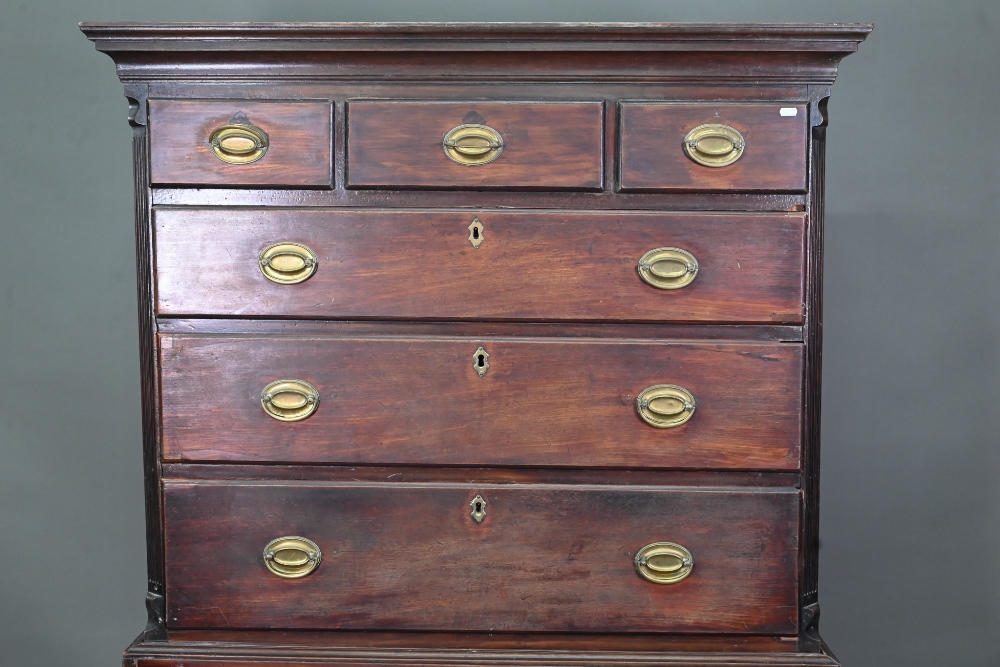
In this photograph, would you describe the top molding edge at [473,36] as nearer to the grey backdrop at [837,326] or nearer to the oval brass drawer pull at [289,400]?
the oval brass drawer pull at [289,400]

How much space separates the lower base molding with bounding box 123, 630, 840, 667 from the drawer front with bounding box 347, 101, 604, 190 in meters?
0.92

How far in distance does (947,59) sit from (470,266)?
171 centimetres

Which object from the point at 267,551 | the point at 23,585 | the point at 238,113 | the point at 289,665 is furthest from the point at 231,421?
the point at 23,585

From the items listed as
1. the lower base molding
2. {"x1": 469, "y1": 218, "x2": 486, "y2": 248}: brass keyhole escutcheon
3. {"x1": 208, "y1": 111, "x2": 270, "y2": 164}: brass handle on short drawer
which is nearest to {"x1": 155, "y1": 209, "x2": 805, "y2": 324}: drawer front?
{"x1": 469, "y1": 218, "x2": 486, "y2": 248}: brass keyhole escutcheon

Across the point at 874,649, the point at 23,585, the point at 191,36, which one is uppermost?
the point at 191,36

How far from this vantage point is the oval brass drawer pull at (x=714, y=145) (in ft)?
5.41

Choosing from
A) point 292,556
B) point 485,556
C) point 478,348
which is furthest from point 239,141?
point 485,556

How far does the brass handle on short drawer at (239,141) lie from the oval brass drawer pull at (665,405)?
0.90m

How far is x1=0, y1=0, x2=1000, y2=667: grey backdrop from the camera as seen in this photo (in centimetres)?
248

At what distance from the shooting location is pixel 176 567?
1.73 metres

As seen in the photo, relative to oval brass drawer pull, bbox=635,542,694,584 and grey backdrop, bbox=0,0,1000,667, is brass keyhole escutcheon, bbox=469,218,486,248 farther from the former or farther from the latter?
grey backdrop, bbox=0,0,1000,667

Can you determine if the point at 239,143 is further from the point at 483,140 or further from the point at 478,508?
the point at 478,508

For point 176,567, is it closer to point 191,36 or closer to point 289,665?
point 289,665

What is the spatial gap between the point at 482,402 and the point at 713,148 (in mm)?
676
